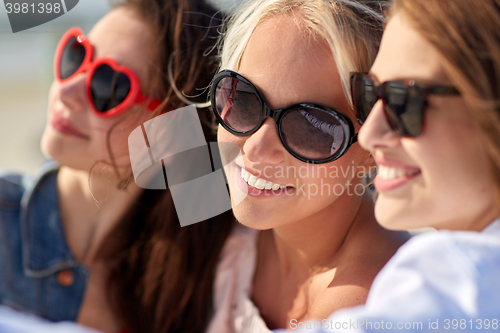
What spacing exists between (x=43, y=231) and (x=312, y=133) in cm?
149

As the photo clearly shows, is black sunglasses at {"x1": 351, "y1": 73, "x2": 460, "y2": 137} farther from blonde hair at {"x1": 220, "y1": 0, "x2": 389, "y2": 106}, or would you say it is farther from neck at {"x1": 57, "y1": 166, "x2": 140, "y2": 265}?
neck at {"x1": 57, "y1": 166, "x2": 140, "y2": 265}

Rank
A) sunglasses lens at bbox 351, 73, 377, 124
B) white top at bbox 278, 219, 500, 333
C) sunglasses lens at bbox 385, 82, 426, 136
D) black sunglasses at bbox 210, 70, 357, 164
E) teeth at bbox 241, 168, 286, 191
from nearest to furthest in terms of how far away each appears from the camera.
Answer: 1. white top at bbox 278, 219, 500, 333
2. sunglasses lens at bbox 385, 82, 426, 136
3. sunglasses lens at bbox 351, 73, 377, 124
4. black sunglasses at bbox 210, 70, 357, 164
5. teeth at bbox 241, 168, 286, 191

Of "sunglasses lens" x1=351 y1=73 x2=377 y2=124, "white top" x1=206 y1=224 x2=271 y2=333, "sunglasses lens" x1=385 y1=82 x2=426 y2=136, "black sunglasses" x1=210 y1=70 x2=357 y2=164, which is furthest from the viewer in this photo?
"white top" x1=206 y1=224 x2=271 y2=333

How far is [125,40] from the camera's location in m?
1.77

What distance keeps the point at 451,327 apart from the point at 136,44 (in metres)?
1.53

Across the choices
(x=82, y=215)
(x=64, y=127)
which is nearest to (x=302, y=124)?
(x=64, y=127)

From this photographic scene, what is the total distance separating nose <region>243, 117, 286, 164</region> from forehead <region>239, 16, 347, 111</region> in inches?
2.8

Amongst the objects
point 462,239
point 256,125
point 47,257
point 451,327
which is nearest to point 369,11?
point 256,125

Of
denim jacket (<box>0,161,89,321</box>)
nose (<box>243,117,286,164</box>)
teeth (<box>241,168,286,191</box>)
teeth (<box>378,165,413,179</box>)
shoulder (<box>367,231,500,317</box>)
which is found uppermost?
teeth (<box>378,165,413,179</box>)

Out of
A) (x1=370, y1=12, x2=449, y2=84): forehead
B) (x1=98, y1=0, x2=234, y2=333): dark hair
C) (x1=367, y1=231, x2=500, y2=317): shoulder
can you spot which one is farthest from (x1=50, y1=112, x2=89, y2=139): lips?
(x1=367, y1=231, x2=500, y2=317): shoulder

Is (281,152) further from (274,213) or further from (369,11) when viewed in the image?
(369,11)

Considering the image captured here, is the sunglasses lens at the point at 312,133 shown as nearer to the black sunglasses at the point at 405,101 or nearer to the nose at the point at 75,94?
the black sunglasses at the point at 405,101

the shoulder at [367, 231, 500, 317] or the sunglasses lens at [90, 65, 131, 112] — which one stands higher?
the shoulder at [367, 231, 500, 317]

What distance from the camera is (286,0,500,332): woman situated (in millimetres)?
826
